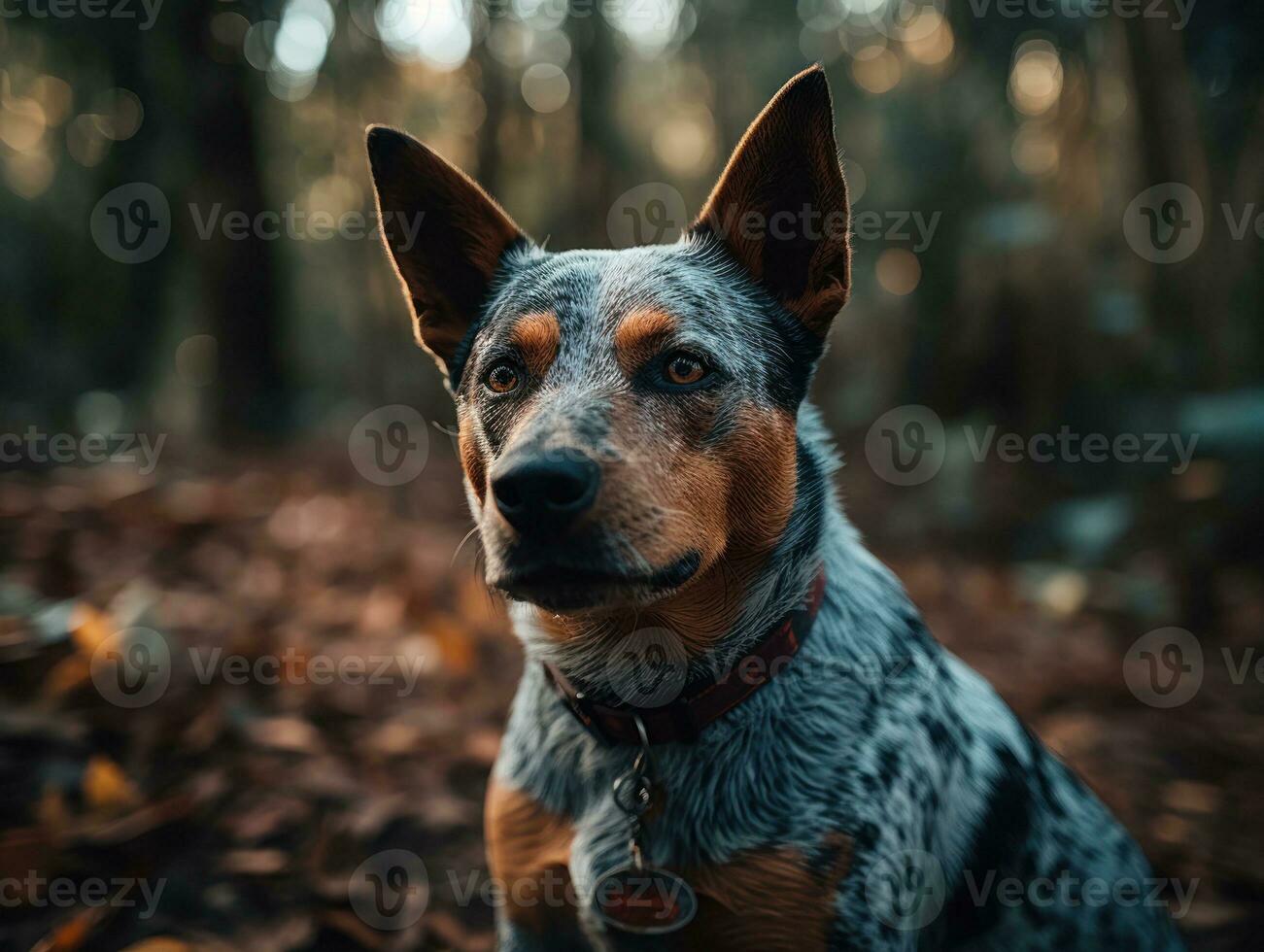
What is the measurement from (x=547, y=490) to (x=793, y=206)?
1252mm

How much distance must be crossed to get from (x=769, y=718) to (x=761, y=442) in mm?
812

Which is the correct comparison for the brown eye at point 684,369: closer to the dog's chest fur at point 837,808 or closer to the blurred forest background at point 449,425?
the dog's chest fur at point 837,808

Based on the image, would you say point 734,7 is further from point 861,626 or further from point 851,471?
point 861,626

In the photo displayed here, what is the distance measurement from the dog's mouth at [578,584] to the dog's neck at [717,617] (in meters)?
0.29

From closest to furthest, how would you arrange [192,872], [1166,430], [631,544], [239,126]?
[631,544] → [192,872] → [1166,430] → [239,126]

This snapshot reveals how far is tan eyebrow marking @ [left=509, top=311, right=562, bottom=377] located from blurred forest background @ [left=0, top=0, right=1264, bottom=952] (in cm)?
197

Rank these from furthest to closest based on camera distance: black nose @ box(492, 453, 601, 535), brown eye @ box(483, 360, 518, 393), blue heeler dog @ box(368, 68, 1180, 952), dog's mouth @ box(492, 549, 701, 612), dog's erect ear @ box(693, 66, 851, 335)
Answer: brown eye @ box(483, 360, 518, 393) < dog's erect ear @ box(693, 66, 851, 335) < blue heeler dog @ box(368, 68, 1180, 952) < dog's mouth @ box(492, 549, 701, 612) < black nose @ box(492, 453, 601, 535)

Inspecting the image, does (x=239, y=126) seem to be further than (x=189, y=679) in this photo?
Yes

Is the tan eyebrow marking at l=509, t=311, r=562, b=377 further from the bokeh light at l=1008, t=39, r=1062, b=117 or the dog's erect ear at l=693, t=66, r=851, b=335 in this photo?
the bokeh light at l=1008, t=39, r=1062, b=117

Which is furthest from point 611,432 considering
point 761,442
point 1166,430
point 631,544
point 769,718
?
point 1166,430

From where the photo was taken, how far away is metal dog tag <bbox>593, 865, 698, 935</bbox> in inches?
86.4

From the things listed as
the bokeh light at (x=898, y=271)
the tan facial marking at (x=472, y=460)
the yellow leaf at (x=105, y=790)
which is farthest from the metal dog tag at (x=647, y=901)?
the bokeh light at (x=898, y=271)

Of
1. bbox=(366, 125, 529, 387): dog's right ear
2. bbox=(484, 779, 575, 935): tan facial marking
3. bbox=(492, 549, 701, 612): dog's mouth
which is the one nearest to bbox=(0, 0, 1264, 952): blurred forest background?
bbox=(484, 779, 575, 935): tan facial marking

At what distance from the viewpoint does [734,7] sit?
17.6 m
